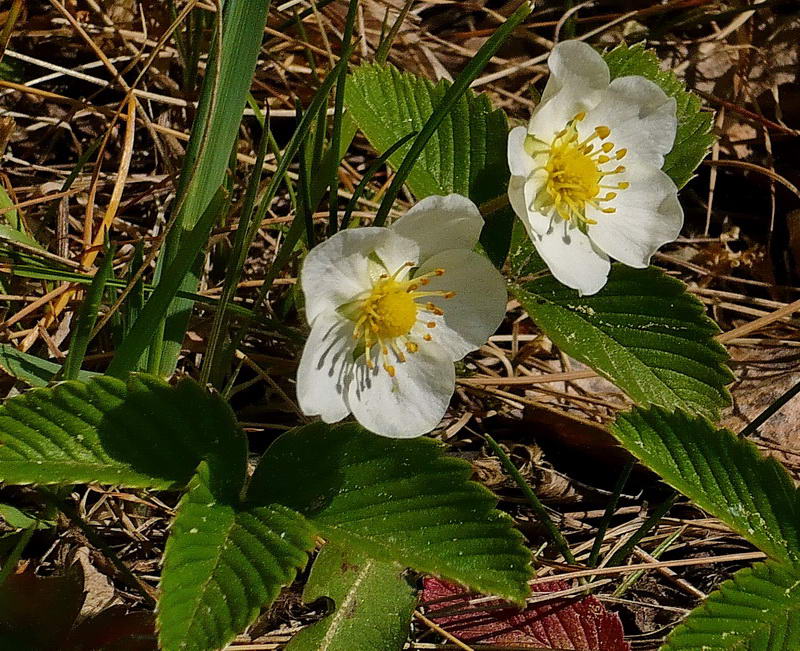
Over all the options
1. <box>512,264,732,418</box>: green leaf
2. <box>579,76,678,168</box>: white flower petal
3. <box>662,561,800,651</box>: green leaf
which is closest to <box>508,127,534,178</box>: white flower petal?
<box>579,76,678,168</box>: white flower petal

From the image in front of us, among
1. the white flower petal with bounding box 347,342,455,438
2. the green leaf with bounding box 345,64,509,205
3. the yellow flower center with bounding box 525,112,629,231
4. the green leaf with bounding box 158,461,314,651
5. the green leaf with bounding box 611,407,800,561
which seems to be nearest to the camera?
the green leaf with bounding box 158,461,314,651

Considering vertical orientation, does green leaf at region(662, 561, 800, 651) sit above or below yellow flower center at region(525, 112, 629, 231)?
below

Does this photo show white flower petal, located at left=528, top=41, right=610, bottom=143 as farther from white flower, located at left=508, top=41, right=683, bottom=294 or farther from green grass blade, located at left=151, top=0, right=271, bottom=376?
green grass blade, located at left=151, top=0, right=271, bottom=376

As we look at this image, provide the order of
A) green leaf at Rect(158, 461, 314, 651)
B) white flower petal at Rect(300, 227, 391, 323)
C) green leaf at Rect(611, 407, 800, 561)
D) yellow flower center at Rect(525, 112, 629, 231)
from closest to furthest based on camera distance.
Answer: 1. green leaf at Rect(158, 461, 314, 651)
2. white flower petal at Rect(300, 227, 391, 323)
3. green leaf at Rect(611, 407, 800, 561)
4. yellow flower center at Rect(525, 112, 629, 231)

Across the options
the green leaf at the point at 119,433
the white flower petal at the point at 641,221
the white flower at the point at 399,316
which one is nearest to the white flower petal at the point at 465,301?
the white flower at the point at 399,316

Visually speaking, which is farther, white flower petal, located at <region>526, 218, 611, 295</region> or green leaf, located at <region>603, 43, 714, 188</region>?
green leaf, located at <region>603, 43, 714, 188</region>

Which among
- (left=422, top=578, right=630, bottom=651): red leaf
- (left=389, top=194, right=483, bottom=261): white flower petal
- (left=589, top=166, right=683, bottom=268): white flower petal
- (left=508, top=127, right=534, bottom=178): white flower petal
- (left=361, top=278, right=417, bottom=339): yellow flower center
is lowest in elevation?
(left=422, top=578, right=630, bottom=651): red leaf
